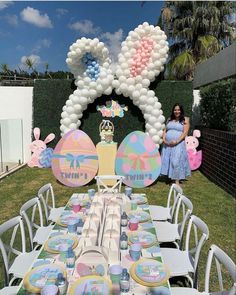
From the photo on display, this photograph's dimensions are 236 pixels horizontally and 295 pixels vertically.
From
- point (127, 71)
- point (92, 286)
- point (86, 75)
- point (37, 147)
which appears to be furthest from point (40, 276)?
point (37, 147)

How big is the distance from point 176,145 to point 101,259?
4.86 meters

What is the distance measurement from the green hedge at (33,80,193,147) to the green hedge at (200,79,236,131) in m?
0.50

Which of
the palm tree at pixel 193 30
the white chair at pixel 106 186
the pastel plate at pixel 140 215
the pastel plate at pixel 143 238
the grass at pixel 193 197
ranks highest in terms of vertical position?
the palm tree at pixel 193 30

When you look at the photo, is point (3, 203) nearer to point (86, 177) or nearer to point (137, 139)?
point (86, 177)

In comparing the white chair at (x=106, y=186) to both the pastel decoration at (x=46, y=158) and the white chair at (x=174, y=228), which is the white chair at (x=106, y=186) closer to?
the white chair at (x=174, y=228)

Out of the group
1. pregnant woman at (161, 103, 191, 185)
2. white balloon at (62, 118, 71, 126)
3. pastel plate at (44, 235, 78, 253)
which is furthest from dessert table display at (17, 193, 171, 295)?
white balloon at (62, 118, 71, 126)

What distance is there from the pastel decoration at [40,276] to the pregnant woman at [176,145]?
15.9 feet

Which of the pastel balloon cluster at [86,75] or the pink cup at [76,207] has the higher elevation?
the pastel balloon cluster at [86,75]

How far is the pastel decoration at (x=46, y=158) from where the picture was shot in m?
8.65

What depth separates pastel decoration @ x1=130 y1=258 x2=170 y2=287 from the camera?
6.72ft

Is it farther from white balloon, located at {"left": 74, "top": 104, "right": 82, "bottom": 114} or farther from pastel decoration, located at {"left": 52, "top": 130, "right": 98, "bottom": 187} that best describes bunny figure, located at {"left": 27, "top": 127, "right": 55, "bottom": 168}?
pastel decoration, located at {"left": 52, "top": 130, "right": 98, "bottom": 187}

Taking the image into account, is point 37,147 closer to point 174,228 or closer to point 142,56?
point 142,56

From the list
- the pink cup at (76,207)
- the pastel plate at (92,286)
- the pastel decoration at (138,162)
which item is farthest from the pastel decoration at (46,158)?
the pastel plate at (92,286)

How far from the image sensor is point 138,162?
6.57m
